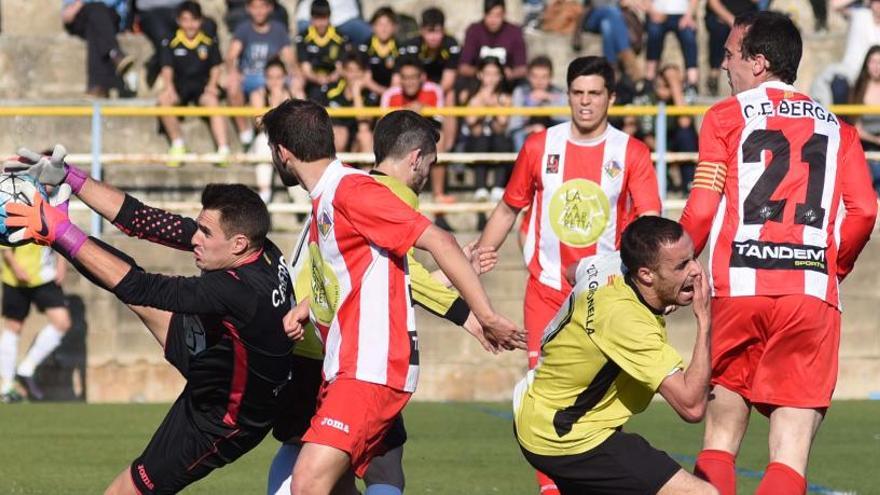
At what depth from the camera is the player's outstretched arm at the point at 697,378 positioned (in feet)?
19.5

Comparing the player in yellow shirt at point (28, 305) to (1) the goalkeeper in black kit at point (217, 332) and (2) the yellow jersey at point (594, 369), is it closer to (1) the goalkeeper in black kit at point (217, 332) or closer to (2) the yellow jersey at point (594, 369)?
(1) the goalkeeper in black kit at point (217, 332)

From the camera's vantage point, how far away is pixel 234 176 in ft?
51.7

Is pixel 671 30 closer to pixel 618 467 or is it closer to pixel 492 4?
pixel 492 4

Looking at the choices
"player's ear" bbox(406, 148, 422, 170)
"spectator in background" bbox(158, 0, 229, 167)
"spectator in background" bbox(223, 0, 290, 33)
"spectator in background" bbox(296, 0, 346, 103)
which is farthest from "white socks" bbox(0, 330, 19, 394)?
"player's ear" bbox(406, 148, 422, 170)

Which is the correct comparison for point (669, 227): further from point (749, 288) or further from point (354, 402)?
point (354, 402)

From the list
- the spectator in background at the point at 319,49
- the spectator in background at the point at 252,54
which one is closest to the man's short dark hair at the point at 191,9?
the spectator in background at the point at 252,54

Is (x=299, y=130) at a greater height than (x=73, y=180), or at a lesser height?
greater

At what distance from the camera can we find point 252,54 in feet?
53.3

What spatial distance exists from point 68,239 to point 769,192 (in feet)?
9.28

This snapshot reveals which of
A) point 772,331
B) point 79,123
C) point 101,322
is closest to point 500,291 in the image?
point 101,322

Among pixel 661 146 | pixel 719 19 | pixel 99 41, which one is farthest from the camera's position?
pixel 719 19

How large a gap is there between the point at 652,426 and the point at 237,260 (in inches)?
236

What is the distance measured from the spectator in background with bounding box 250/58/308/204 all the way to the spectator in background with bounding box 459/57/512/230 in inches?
64.6

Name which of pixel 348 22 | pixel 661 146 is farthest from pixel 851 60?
pixel 348 22
